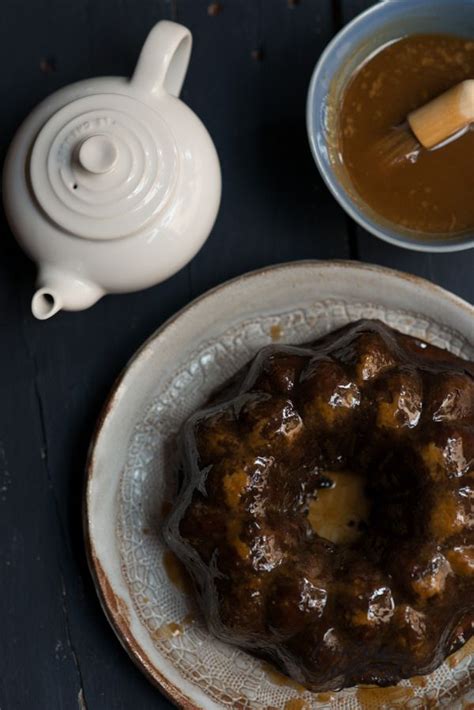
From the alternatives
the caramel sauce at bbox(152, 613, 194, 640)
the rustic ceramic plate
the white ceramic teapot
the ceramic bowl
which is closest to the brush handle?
the ceramic bowl

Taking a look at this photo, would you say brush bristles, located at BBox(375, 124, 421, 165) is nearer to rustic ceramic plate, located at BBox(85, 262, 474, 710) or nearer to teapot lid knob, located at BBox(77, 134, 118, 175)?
rustic ceramic plate, located at BBox(85, 262, 474, 710)

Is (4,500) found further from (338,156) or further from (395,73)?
(395,73)

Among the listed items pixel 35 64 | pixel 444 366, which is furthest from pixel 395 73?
pixel 35 64

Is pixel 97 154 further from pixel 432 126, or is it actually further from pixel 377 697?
pixel 377 697

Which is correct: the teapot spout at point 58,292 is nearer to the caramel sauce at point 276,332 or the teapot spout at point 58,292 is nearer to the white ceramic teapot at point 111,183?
the white ceramic teapot at point 111,183

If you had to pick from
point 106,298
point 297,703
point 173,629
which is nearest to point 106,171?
point 106,298
